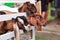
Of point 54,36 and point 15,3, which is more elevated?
point 15,3

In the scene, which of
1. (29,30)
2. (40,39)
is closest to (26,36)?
(29,30)

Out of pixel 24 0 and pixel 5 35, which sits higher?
pixel 24 0

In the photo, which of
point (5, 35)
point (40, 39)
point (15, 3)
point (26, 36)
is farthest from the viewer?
point (40, 39)

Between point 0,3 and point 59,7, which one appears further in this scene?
point 59,7

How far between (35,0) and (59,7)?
258 millimetres

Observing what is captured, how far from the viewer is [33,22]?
3.89 feet

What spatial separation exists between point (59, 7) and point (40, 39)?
35 centimetres

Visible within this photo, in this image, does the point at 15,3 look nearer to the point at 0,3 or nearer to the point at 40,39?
the point at 0,3

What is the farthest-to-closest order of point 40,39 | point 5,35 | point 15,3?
point 40,39 < point 15,3 < point 5,35

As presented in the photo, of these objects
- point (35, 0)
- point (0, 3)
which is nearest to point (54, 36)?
point (35, 0)

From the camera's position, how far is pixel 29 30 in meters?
1.17

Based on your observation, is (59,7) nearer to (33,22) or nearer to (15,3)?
(33,22)

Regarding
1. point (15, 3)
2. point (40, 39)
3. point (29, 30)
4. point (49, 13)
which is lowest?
point (40, 39)

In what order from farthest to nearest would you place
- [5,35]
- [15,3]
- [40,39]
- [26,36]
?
[40,39], [26,36], [15,3], [5,35]
